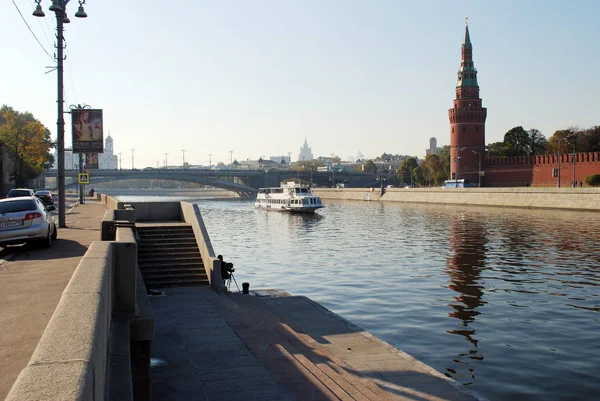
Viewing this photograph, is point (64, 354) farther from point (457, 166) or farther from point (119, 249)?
point (457, 166)

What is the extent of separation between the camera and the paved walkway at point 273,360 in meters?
9.06

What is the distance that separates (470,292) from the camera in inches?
829

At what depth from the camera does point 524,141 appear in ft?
423

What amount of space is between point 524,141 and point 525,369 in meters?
124

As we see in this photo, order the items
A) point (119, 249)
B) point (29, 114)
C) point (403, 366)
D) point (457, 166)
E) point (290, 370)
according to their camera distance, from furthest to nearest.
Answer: point (457, 166)
point (29, 114)
point (403, 366)
point (290, 370)
point (119, 249)

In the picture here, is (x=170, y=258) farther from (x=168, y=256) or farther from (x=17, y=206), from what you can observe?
(x=17, y=206)

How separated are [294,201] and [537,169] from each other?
4398 centimetres

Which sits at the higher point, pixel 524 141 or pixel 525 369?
pixel 524 141

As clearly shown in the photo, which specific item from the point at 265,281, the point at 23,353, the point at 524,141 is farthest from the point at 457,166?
the point at 23,353

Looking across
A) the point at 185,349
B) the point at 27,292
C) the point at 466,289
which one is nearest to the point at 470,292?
the point at 466,289

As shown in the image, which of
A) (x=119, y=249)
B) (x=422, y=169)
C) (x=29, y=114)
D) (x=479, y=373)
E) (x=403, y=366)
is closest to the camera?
(x=119, y=249)

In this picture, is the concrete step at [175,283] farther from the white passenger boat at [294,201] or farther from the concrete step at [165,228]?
the white passenger boat at [294,201]

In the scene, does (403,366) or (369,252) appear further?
(369,252)

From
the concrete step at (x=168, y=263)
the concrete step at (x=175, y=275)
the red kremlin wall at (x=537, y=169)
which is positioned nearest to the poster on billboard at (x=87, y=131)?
the concrete step at (x=168, y=263)
